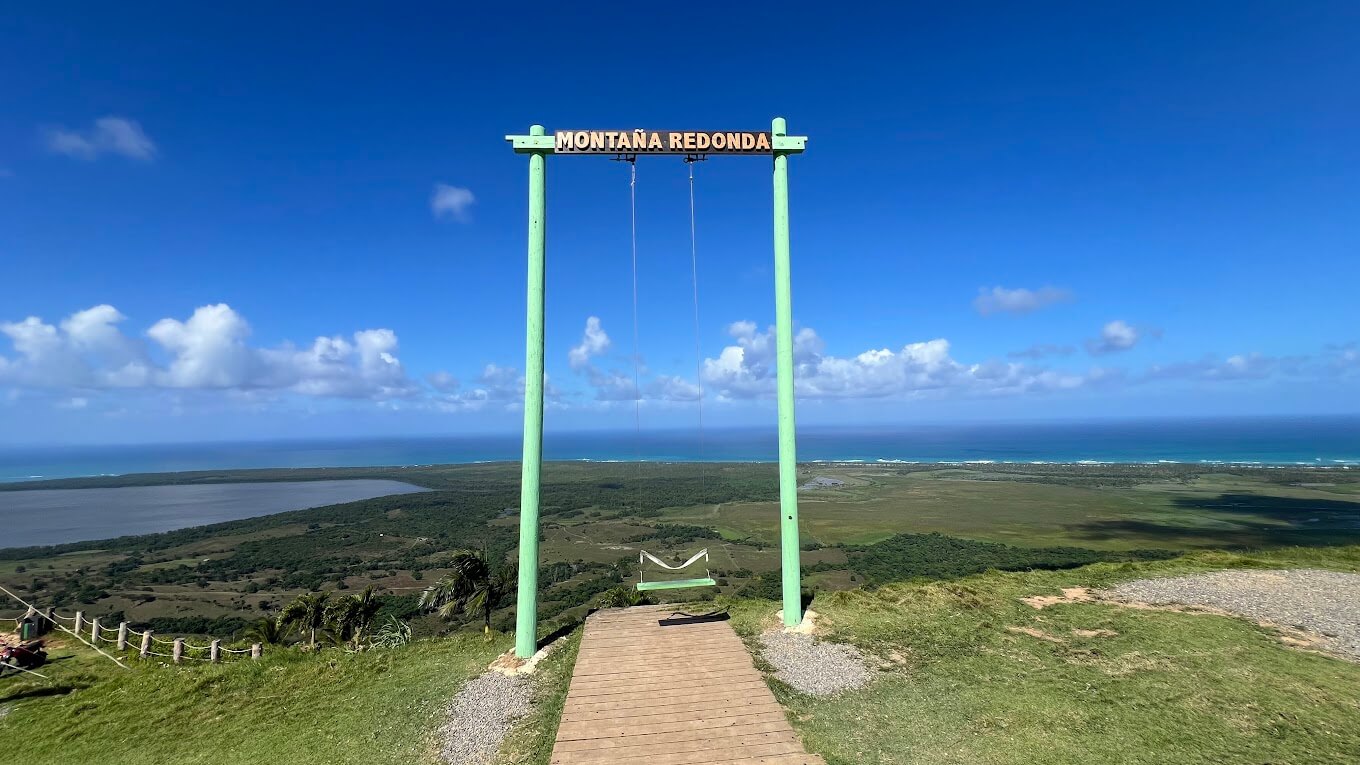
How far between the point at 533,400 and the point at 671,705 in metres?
4.67

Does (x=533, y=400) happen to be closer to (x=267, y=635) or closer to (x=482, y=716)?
(x=482, y=716)

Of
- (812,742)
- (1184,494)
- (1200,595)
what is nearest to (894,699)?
(812,742)

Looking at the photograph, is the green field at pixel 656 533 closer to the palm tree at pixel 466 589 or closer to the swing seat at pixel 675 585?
the palm tree at pixel 466 589

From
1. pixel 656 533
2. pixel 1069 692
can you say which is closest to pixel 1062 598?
pixel 1069 692

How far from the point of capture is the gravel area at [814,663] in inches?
280

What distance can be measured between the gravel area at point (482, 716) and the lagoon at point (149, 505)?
368 ft

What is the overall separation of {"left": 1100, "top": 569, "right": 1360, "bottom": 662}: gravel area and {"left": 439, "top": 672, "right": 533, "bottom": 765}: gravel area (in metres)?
10.8

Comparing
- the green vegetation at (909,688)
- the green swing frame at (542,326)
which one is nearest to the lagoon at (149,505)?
the green vegetation at (909,688)

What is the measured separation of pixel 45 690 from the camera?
333 inches

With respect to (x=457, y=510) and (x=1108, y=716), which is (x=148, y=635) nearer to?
(x=1108, y=716)

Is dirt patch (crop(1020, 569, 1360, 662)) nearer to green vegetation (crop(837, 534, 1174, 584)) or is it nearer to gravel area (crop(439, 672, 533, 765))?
gravel area (crop(439, 672, 533, 765))

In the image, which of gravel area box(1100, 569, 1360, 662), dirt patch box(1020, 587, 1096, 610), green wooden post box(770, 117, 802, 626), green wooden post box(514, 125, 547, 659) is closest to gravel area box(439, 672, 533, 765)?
green wooden post box(514, 125, 547, 659)

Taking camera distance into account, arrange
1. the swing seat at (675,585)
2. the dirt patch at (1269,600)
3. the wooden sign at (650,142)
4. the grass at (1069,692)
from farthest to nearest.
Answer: the wooden sign at (650,142) < the swing seat at (675,585) < the dirt patch at (1269,600) < the grass at (1069,692)

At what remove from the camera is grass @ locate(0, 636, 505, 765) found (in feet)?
21.2
